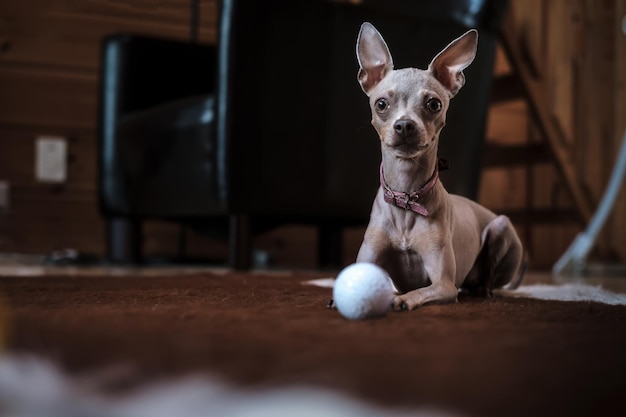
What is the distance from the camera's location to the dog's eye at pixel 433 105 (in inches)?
40.9

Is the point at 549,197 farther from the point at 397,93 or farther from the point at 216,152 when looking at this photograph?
the point at 397,93

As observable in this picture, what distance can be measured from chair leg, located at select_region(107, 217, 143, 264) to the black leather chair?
0.27 metres

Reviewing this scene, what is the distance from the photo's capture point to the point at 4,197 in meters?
2.98

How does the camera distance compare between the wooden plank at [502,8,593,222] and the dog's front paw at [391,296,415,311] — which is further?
the wooden plank at [502,8,593,222]

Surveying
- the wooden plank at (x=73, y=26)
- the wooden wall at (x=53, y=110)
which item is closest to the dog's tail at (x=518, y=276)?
the wooden wall at (x=53, y=110)

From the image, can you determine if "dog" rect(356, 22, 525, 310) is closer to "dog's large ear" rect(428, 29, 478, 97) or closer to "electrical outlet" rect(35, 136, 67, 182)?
"dog's large ear" rect(428, 29, 478, 97)

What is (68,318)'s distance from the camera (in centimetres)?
88

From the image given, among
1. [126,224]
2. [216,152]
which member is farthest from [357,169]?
[126,224]

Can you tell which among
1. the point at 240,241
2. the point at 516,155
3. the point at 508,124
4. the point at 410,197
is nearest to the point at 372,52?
the point at 410,197

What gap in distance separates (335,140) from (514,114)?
2.01m

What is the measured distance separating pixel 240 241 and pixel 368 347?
1434 millimetres

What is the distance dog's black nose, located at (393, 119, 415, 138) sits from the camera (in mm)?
995

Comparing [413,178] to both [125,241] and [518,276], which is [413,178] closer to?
[518,276]

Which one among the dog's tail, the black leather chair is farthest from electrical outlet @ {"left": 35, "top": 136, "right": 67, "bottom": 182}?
the dog's tail
